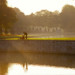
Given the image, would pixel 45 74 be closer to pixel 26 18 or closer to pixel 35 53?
pixel 35 53

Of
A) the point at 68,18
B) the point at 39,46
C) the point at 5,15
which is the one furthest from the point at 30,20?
the point at 39,46

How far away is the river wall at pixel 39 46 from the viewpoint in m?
32.6

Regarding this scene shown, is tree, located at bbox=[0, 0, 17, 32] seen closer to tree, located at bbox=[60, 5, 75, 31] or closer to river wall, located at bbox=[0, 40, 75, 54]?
river wall, located at bbox=[0, 40, 75, 54]

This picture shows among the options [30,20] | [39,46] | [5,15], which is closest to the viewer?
[39,46]

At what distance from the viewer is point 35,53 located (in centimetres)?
3372

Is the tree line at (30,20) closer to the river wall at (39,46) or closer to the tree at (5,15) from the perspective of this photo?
the tree at (5,15)

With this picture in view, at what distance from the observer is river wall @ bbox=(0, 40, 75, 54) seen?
32.6 metres

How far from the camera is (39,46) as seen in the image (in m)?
34.0

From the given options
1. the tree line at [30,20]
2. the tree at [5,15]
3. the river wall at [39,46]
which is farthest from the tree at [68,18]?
the river wall at [39,46]

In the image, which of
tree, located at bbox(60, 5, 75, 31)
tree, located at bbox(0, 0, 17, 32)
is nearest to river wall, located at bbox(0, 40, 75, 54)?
tree, located at bbox(0, 0, 17, 32)

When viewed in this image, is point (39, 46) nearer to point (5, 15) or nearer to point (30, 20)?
point (5, 15)

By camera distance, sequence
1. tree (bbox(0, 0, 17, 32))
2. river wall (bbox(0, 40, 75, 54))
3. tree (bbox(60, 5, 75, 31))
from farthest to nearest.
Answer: tree (bbox(60, 5, 75, 31))
tree (bbox(0, 0, 17, 32))
river wall (bbox(0, 40, 75, 54))

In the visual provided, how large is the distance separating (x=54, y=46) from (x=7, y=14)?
43.6m

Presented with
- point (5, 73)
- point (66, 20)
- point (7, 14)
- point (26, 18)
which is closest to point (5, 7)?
point (7, 14)
